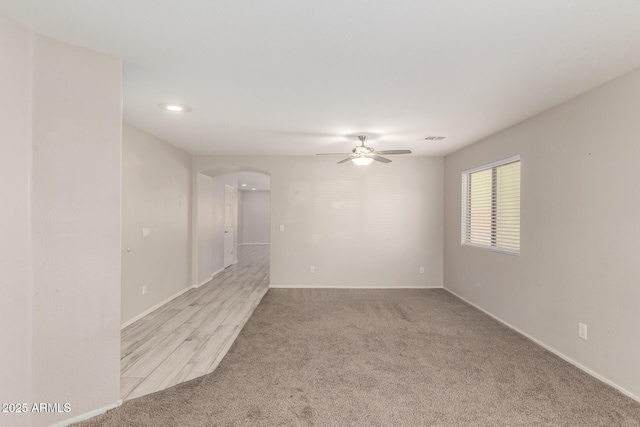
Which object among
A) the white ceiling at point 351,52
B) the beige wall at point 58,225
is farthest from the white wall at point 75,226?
the white ceiling at point 351,52

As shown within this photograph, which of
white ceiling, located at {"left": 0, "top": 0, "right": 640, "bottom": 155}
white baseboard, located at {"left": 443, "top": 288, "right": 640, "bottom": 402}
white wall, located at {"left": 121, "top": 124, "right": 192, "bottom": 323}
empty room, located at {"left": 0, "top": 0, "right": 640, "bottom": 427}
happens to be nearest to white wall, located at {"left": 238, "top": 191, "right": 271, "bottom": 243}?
white wall, located at {"left": 121, "top": 124, "right": 192, "bottom": 323}

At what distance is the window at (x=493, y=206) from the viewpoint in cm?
391

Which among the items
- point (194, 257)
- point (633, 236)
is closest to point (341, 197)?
point (194, 257)

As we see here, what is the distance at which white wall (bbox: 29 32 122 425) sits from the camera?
191 cm

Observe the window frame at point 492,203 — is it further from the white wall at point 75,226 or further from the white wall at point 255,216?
the white wall at point 255,216

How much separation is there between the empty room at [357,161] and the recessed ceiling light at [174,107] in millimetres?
30

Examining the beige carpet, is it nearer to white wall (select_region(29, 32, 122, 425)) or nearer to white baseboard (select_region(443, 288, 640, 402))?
white baseboard (select_region(443, 288, 640, 402))

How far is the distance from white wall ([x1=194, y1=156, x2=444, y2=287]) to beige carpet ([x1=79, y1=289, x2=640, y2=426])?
6.38 ft

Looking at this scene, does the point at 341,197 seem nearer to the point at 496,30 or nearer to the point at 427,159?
the point at 427,159

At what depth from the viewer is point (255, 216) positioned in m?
13.6

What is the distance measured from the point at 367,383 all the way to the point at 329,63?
2525 mm

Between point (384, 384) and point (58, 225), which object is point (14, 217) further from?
point (384, 384)

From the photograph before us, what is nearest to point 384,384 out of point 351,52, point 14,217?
point 351,52

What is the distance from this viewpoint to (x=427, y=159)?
5.87 metres
